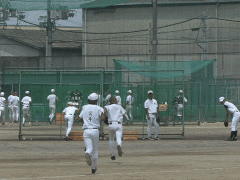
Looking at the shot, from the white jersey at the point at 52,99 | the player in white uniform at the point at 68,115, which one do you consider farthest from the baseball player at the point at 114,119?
the white jersey at the point at 52,99

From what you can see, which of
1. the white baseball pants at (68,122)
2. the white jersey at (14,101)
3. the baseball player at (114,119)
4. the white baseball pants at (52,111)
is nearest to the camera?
the baseball player at (114,119)

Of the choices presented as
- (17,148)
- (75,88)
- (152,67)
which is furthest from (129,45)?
(17,148)

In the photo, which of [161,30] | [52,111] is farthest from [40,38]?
[52,111]

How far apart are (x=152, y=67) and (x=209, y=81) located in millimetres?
6439

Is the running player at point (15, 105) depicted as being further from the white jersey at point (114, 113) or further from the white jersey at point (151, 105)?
the white jersey at point (114, 113)

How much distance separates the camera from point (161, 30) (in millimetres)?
45094

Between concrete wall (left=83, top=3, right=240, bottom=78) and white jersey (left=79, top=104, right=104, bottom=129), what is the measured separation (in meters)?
30.8

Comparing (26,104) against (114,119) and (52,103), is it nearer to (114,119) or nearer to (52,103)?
(52,103)

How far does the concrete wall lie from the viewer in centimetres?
4384

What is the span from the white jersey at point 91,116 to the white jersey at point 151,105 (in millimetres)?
8126

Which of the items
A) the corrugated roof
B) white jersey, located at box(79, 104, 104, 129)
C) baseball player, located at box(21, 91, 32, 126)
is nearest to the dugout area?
baseball player, located at box(21, 91, 32, 126)

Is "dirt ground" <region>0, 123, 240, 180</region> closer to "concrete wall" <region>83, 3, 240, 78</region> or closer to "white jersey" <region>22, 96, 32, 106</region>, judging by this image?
"white jersey" <region>22, 96, 32, 106</region>

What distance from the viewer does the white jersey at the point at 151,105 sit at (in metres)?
19.3

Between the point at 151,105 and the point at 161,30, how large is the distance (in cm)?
2639
